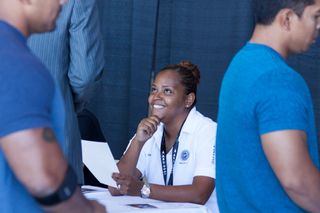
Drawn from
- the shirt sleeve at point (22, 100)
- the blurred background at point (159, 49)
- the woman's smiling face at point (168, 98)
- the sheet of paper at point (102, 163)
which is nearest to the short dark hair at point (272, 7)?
the shirt sleeve at point (22, 100)

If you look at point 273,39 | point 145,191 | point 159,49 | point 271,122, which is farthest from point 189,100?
point 271,122

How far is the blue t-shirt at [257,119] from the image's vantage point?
2.08m

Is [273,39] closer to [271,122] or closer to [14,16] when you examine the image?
[271,122]

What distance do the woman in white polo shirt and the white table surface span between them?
68 millimetres

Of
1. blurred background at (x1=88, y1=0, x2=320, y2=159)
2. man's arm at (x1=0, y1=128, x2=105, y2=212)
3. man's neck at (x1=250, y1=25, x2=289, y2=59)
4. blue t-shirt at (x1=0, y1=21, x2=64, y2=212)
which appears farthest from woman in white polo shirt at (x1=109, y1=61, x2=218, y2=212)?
man's arm at (x1=0, y1=128, x2=105, y2=212)

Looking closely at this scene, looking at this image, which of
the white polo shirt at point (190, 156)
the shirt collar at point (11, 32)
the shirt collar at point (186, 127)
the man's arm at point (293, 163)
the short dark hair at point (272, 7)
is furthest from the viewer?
the shirt collar at point (186, 127)

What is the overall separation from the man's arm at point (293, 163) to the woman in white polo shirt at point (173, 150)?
1341mm

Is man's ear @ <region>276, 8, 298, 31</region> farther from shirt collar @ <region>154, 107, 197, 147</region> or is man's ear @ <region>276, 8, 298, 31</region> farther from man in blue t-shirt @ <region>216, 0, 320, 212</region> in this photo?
shirt collar @ <region>154, 107, 197, 147</region>

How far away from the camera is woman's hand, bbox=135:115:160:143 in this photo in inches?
148

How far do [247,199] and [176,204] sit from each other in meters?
1.04

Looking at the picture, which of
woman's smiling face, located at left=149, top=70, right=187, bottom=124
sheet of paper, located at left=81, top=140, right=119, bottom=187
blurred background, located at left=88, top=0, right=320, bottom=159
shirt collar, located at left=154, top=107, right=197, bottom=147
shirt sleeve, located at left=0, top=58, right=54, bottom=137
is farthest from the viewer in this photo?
blurred background, located at left=88, top=0, right=320, bottom=159

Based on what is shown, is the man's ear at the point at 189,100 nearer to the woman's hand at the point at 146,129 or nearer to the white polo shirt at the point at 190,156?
the white polo shirt at the point at 190,156

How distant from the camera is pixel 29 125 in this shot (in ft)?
5.25

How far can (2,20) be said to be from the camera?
68.9 inches
